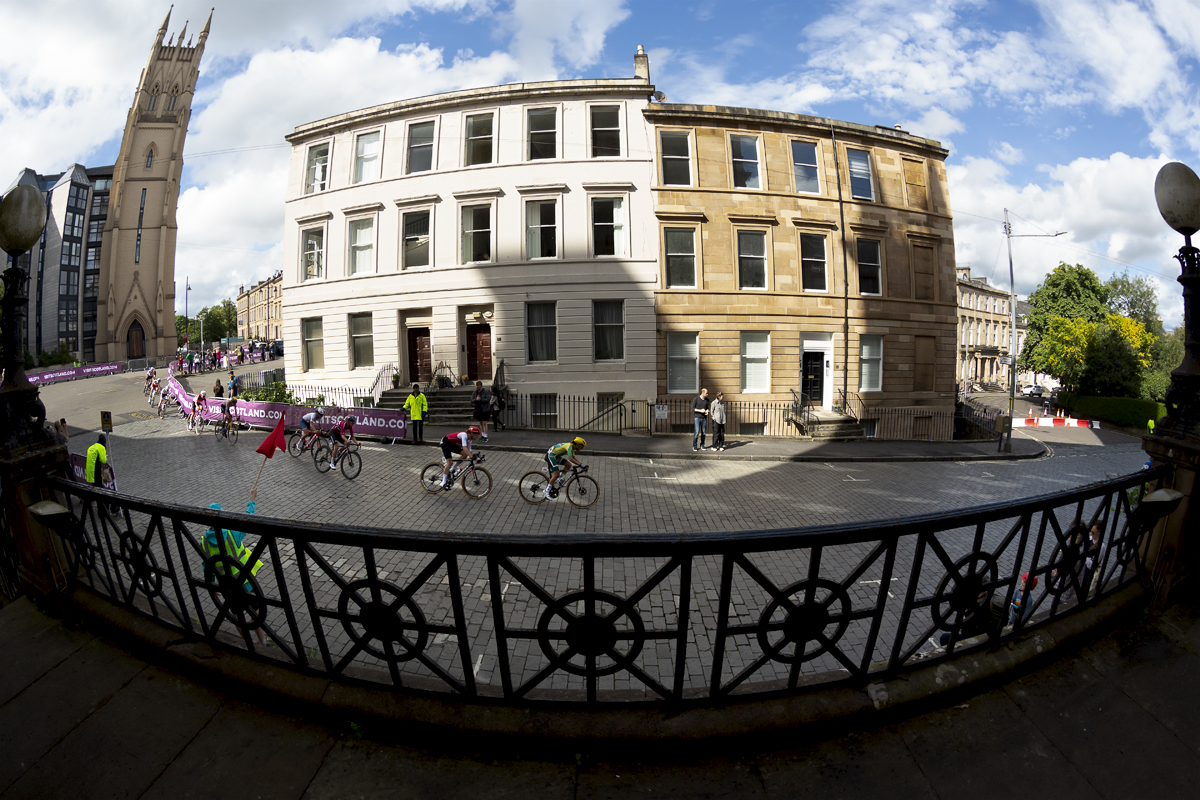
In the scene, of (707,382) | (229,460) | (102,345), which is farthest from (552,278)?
(102,345)

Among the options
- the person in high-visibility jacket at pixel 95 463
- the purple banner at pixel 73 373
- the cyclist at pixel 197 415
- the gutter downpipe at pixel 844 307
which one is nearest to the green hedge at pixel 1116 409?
the gutter downpipe at pixel 844 307

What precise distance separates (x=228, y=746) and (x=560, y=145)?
22.1m

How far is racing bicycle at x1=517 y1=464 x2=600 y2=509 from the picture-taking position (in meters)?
9.62

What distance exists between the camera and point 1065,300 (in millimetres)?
45969

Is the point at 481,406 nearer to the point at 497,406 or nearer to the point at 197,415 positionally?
the point at 497,406

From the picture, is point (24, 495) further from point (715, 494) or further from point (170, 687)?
point (715, 494)

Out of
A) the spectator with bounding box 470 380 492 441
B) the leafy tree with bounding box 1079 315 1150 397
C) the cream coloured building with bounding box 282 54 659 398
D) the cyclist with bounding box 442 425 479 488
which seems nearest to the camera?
the cyclist with bounding box 442 425 479 488

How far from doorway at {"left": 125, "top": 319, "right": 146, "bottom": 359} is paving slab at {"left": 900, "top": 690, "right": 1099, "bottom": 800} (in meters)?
75.6

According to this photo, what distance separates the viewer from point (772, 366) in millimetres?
21312

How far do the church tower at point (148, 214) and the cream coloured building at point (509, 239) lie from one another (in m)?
51.5

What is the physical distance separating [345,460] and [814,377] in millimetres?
18778

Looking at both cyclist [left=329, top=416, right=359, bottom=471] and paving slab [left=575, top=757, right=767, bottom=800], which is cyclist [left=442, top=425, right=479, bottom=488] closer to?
cyclist [left=329, top=416, right=359, bottom=471]

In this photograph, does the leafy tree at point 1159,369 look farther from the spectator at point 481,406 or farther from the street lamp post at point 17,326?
the street lamp post at point 17,326

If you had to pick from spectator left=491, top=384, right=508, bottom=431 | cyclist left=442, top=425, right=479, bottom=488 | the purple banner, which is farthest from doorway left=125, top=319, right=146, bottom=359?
cyclist left=442, top=425, right=479, bottom=488
